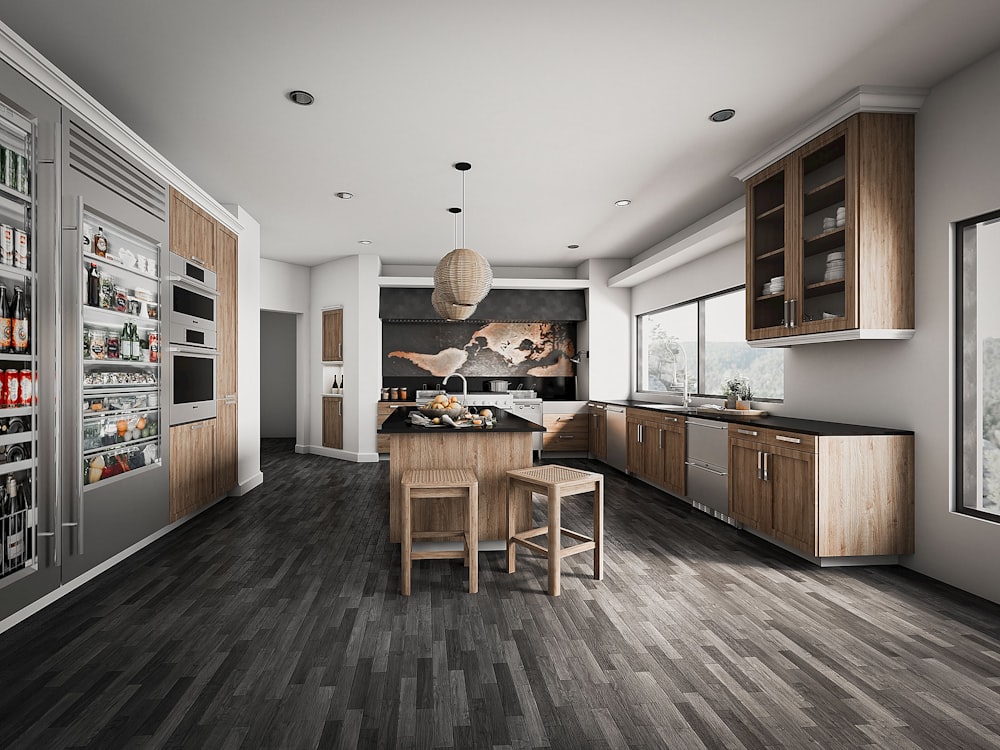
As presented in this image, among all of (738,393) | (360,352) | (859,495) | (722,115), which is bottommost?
(859,495)

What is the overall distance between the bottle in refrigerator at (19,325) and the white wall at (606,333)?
6.44 metres

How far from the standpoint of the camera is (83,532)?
10.2 feet

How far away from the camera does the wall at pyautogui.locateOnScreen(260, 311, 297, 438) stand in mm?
10414

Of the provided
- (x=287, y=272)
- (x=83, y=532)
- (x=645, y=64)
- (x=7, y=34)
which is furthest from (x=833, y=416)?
(x=287, y=272)

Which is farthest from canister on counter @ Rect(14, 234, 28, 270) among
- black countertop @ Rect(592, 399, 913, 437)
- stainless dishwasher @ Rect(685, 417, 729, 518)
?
stainless dishwasher @ Rect(685, 417, 729, 518)

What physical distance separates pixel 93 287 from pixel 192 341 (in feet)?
4.35

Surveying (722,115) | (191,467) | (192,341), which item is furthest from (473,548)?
(722,115)

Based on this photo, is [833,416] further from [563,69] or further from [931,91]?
[563,69]

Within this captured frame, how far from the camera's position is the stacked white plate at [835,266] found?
360 centimetres

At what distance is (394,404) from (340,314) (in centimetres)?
155

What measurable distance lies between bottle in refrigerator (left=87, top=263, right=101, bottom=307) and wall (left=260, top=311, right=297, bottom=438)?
7252 millimetres

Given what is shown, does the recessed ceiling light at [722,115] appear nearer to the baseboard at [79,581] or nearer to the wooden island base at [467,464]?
the wooden island base at [467,464]

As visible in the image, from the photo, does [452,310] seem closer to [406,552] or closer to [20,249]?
[406,552]

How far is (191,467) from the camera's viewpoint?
4570 mm
